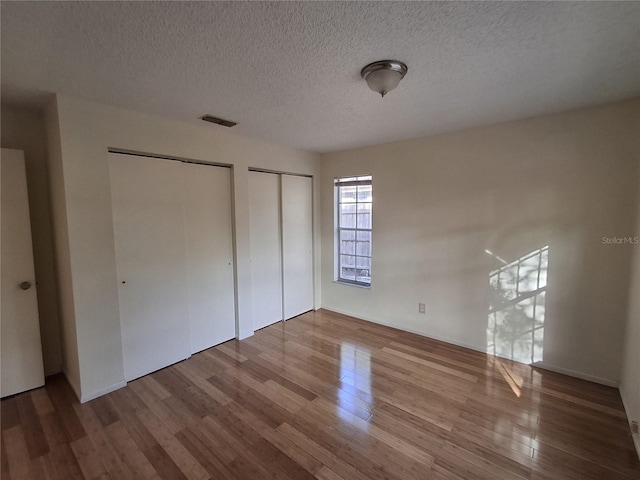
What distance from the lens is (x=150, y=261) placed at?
273cm

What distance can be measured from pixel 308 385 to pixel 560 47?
2952 millimetres

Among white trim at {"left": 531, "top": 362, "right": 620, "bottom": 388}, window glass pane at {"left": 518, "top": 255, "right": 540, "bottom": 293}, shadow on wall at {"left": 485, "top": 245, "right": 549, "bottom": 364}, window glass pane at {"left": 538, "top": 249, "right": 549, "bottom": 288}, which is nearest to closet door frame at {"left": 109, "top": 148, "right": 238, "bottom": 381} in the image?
shadow on wall at {"left": 485, "top": 245, "right": 549, "bottom": 364}

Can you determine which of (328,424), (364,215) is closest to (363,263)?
(364,215)

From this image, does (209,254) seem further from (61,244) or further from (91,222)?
(61,244)

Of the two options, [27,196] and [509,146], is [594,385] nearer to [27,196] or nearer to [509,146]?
[509,146]

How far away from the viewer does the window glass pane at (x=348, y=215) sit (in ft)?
13.9

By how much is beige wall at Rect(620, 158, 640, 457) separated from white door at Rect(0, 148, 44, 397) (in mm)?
4623

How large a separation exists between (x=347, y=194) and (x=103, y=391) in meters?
3.54

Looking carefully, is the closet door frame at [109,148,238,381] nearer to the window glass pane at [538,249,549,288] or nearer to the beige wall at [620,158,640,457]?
the window glass pane at [538,249,549,288]

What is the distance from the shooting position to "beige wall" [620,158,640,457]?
1954 mm

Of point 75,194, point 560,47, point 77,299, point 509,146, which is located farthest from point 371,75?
point 77,299

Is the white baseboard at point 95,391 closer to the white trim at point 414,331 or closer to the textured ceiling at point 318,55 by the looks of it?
the textured ceiling at point 318,55

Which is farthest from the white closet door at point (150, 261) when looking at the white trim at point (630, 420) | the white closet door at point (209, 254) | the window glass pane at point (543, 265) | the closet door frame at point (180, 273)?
the white trim at point (630, 420)

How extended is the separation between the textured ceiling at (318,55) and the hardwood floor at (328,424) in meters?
2.44
